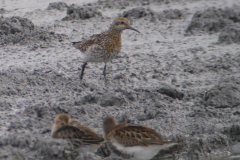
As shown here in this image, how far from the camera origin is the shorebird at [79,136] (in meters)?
4.88

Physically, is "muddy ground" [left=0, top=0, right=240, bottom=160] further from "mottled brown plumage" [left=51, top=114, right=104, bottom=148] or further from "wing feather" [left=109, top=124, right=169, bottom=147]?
"wing feather" [left=109, top=124, right=169, bottom=147]

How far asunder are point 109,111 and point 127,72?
2201mm

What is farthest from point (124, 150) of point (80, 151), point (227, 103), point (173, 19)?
point (173, 19)

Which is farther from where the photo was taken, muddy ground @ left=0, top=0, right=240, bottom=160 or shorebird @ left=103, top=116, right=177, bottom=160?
muddy ground @ left=0, top=0, right=240, bottom=160

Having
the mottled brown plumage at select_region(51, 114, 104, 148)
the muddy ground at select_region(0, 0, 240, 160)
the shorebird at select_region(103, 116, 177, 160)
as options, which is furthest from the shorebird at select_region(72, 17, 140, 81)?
the shorebird at select_region(103, 116, 177, 160)

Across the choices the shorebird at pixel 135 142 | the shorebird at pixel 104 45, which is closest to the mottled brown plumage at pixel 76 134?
the shorebird at pixel 135 142

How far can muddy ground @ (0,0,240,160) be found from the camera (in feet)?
18.7

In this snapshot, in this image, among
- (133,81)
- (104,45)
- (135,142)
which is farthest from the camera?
(133,81)

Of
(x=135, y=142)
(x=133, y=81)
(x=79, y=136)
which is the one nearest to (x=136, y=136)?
(x=135, y=142)

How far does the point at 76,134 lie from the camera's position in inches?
193

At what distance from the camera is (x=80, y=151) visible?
197 inches

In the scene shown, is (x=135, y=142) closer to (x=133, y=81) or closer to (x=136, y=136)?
(x=136, y=136)

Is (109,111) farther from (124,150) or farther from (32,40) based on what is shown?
(32,40)

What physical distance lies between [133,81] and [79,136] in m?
3.36
